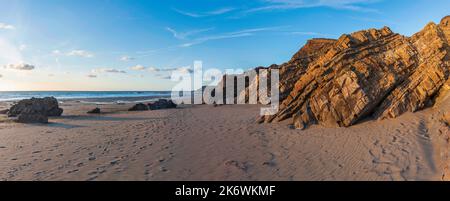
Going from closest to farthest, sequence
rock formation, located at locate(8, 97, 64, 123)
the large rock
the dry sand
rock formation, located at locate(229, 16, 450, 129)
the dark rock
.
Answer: the dry sand < rock formation, located at locate(229, 16, 450, 129) < rock formation, located at locate(8, 97, 64, 123) < the large rock < the dark rock

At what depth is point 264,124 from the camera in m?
14.5

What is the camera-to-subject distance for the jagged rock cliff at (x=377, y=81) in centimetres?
1149

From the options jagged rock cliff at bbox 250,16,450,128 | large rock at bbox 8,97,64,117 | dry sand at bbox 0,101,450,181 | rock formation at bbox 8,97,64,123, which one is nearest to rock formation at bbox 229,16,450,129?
jagged rock cliff at bbox 250,16,450,128

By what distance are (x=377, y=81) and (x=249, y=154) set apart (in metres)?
6.98

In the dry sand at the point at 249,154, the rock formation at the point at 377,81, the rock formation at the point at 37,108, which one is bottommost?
the dry sand at the point at 249,154

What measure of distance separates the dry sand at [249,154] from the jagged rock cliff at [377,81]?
73cm

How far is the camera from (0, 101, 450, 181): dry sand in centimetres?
759

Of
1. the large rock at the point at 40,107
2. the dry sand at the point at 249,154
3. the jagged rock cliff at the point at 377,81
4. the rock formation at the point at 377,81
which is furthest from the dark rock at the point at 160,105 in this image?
the jagged rock cliff at the point at 377,81

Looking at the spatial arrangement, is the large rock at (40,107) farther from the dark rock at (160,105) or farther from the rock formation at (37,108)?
the dark rock at (160,105)

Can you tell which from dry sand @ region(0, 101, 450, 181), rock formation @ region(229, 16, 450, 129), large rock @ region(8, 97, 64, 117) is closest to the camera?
dry sand @ region(0, 101, 450, 181)

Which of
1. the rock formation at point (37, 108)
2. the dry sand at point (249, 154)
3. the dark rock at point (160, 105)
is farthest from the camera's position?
the dark rock at point (160, 105)

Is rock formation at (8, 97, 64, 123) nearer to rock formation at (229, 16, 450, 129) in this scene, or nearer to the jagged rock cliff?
rock formation at (229, 16, 450, 129)
